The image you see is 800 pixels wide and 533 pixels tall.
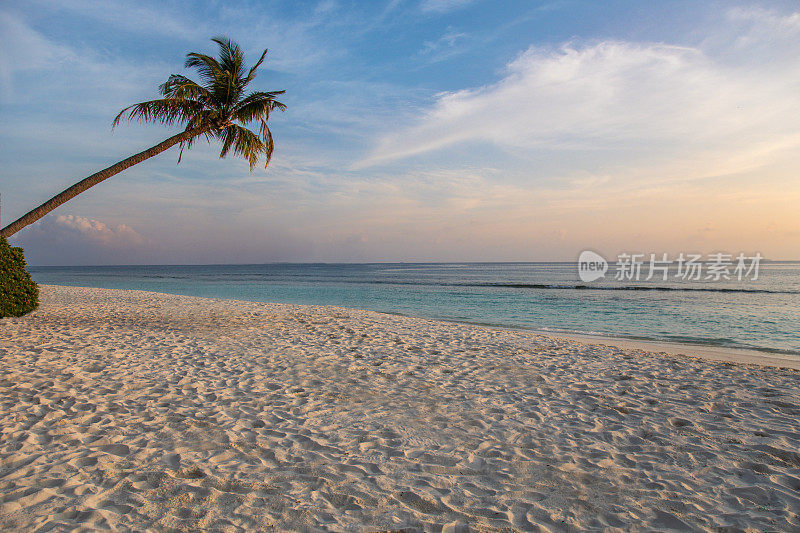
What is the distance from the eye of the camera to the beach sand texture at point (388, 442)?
303 cm

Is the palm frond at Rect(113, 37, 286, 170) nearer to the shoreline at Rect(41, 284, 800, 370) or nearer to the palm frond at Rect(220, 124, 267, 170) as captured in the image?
the palm frond at Rect(220, 124, 267, 170)

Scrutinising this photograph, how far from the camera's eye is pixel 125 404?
5066 millimetres

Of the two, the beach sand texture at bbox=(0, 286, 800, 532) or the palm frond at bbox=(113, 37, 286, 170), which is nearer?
the beach sand texture at bbox=(0, 286, 800, 532)

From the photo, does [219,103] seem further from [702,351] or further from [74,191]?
[702,351]

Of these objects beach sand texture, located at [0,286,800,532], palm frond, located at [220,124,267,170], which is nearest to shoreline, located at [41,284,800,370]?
beach sand texture, located at [0,286,800,532]

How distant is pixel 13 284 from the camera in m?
11.2

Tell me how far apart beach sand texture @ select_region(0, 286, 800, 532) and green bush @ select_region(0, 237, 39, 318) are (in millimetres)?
3981

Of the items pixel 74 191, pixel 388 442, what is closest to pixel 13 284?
pixel 74 191

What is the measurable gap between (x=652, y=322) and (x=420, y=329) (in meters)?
10.8

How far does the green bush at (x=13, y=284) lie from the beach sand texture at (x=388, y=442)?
3.98 metres

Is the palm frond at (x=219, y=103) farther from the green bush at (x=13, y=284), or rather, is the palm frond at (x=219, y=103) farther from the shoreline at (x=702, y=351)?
the shoreline at (x=702, y=351)

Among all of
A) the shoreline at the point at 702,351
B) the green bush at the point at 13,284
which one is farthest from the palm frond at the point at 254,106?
the shoreline at the point at 702,351

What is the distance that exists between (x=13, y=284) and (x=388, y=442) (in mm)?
12395

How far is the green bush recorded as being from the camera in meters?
10.9
